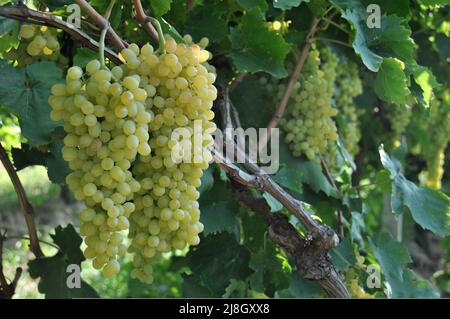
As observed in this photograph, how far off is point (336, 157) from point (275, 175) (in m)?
0.36

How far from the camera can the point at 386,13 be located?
5.17ft

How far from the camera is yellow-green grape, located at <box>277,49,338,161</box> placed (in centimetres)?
177

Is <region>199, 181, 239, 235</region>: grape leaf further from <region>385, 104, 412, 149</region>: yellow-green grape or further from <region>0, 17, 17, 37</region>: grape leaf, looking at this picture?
<region>385, 104, 412, 149</region>: yellow-green grape

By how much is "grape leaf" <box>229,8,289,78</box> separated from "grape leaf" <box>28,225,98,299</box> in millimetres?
582

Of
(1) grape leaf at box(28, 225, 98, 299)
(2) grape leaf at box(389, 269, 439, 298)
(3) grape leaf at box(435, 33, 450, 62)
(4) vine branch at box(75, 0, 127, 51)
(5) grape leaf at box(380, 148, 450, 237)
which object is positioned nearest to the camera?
(4) vine branch at box(75, 0, 127, 51)

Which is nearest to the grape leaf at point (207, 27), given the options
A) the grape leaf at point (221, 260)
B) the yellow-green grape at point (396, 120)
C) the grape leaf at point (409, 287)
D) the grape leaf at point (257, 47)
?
the grape leaf at point (257, 47)

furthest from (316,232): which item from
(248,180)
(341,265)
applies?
(341,265)

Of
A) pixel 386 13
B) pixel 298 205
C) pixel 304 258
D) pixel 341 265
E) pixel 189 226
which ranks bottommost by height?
pixel 341 265

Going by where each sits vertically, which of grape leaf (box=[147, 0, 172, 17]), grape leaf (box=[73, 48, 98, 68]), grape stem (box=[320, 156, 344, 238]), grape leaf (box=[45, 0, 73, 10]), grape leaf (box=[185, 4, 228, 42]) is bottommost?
grape stem (box=[320, 156, 344, 238])

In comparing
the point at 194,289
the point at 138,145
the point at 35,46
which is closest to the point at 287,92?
the point at 194,289

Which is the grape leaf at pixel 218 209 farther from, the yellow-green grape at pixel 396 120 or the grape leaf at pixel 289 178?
the yellow-green grape at pixel 396 120

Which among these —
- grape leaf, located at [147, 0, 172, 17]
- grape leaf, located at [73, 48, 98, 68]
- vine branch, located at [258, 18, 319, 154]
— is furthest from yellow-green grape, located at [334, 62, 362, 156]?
grape leaf, located at [73, 48, 98, 68]

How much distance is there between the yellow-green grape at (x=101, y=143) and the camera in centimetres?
98
